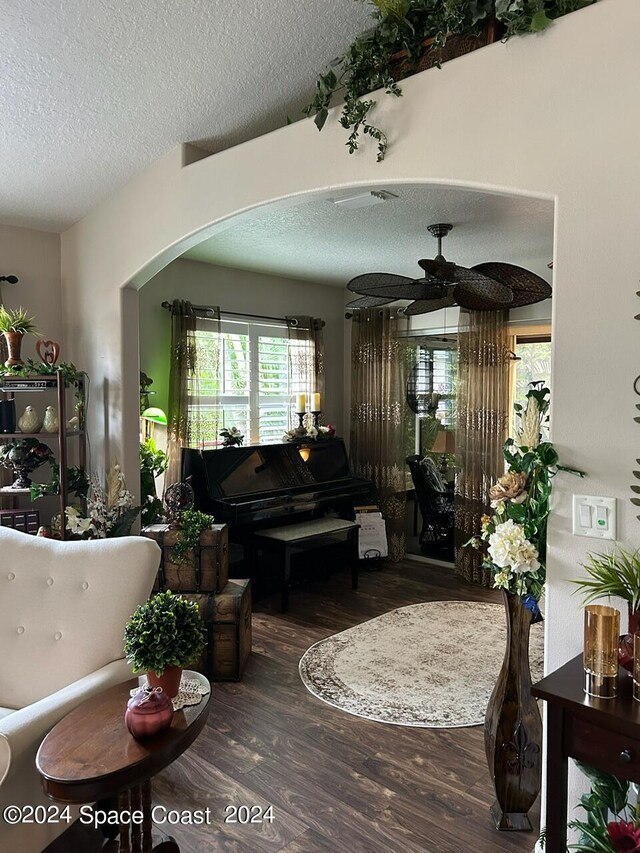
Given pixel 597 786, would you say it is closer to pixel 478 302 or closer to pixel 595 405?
pixel 595 405

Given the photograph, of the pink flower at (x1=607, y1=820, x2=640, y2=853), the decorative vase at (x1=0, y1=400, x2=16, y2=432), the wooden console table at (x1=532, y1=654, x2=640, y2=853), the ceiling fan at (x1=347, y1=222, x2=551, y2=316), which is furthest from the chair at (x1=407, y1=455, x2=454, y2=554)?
the pink flower at (x1=607, y1=820, x2=640, y2=853)

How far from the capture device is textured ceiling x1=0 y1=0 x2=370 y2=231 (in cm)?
230

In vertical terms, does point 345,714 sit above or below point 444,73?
below

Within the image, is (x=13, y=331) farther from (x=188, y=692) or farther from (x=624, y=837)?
(x=624, y=837)

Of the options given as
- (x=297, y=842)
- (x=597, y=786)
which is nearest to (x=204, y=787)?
(x=297, y=842)

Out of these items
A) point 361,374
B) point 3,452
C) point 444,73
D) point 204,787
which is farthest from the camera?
point 361,374

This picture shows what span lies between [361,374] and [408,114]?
4103 mm

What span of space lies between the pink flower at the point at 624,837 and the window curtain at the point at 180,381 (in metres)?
3.98

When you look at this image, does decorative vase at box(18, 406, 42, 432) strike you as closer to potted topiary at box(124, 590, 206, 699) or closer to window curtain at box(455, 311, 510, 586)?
potted topiary at box(124, 590, 206, 699)

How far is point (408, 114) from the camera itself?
7.53 ft

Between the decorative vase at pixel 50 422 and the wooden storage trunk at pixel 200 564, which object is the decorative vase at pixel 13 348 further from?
the wooden storage trunk at pixel 200 564

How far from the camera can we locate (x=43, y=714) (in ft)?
6.25


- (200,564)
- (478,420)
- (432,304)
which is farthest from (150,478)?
(478,420)

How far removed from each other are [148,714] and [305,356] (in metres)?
4.63
